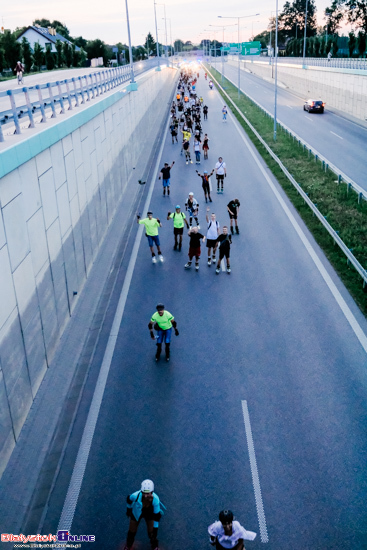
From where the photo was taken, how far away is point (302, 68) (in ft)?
224

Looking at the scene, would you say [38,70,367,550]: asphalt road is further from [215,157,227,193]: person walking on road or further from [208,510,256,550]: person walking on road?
[215,157,227,193]: person walking on road

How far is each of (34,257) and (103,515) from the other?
14.3ft

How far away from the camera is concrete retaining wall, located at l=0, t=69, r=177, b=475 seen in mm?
7609

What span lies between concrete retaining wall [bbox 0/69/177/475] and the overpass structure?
0.16 ft

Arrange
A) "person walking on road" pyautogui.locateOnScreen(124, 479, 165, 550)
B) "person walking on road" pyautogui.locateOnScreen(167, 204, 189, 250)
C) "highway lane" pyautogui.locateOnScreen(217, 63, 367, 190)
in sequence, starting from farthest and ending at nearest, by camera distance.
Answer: "highway lane" pyautogui.locateOnScreen(217, 63, 367, 190) < "person walking on road" pyautogui.locateOnScreen(167, 204, 189, 250) < "person walking on road" pyautogui.locateOnScreen(124, 479, 165, 550)

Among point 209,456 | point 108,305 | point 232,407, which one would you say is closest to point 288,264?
point 108,305

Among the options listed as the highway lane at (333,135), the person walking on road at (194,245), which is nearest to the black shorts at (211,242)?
the person walking on road at (194,245)

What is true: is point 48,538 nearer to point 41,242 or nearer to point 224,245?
point 41,242

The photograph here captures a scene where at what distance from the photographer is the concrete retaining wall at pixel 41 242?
7.61 metres

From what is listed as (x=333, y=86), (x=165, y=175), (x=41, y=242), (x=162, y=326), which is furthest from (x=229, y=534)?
(x=333, y=86)

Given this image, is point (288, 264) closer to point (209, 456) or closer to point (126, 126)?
point (209, 456)

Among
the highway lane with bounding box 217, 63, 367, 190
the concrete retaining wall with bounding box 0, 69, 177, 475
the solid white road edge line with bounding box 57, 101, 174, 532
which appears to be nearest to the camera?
the solid white road edge line with bounding box 57, 101, 174, 532

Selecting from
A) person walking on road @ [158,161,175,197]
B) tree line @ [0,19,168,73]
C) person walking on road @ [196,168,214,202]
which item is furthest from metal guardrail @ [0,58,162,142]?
tree line @ [0,19,168,73]

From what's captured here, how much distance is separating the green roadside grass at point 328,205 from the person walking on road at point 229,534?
24.6ft
